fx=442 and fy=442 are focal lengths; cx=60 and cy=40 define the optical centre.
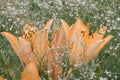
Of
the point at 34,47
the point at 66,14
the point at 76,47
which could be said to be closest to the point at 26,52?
the point at 34,47

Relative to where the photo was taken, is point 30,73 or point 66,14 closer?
point 30,73

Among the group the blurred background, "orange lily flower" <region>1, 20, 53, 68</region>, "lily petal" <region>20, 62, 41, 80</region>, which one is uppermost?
"orange lily flower" <region>1, 20, 53, 68</region>

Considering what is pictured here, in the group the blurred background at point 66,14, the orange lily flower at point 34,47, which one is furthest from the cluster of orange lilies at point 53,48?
the blurred background at point 66,14

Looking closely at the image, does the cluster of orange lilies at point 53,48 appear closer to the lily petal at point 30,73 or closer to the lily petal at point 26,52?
the lily petal at point 26,52

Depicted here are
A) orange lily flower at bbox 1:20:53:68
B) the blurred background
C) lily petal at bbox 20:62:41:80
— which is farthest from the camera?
the blurred background

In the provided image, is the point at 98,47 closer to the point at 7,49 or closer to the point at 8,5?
the point at 7,49

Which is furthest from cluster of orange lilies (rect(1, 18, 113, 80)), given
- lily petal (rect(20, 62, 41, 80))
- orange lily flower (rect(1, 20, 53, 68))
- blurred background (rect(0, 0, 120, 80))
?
blurred background (rect(0, 0, 120, 80))

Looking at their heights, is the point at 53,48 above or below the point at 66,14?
above

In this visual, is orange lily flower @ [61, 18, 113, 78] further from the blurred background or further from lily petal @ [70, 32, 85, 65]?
the blurred background

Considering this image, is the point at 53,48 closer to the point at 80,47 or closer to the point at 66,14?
the point at 80,47

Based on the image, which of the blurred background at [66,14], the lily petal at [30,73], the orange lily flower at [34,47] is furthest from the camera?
the blurred background at [66,14]

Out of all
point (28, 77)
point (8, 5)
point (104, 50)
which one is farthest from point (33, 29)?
point (8, 5)
